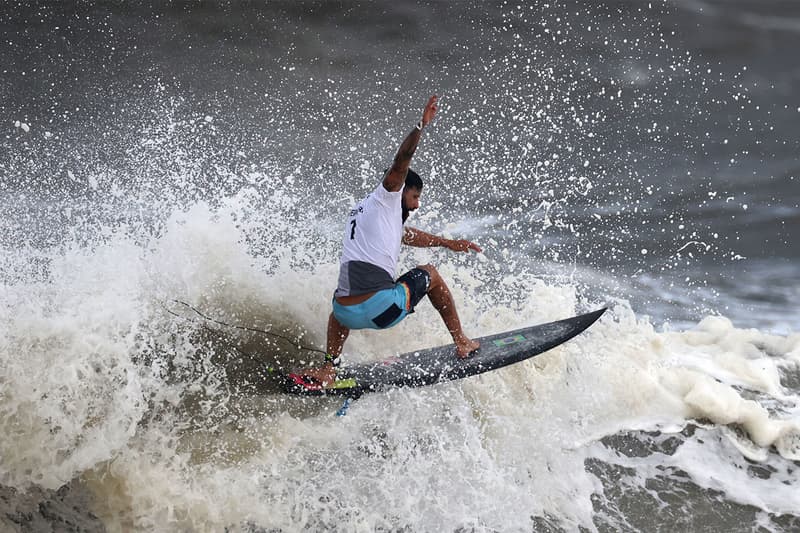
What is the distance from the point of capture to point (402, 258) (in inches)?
226

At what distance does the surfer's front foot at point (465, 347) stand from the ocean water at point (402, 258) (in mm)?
298

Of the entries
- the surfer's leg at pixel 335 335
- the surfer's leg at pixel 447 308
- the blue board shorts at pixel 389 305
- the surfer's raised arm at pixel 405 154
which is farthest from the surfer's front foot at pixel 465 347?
the surfer's raised arm at pixel 405 154

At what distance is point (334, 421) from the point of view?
4527 millimetres

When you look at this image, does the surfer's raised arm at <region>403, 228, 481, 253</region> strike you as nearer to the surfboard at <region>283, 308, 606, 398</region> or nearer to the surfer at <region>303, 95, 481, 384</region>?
the surfer at <region>303, 95, 481, 384</region>

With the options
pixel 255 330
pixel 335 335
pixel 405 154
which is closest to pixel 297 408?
pixel 335 335

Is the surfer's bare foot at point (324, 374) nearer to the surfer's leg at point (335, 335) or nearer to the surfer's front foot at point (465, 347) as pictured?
the surfer's leg at point (335, 335)

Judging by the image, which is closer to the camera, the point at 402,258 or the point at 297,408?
the point at 297,408

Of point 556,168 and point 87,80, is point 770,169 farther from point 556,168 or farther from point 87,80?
point 87,80

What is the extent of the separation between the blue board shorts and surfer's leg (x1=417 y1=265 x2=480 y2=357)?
54 millimetres

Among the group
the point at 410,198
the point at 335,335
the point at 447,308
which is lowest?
the point at 335,335

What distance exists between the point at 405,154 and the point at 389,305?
972 millimetres

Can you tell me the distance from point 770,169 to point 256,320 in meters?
7.83

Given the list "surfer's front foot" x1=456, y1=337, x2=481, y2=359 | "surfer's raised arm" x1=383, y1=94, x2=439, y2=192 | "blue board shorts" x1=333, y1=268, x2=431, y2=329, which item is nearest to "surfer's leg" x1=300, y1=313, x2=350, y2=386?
"blue board shorts" x1=333, y1=268, x2=431, y2=329

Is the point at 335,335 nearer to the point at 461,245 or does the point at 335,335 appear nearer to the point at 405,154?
the point at 461,245
